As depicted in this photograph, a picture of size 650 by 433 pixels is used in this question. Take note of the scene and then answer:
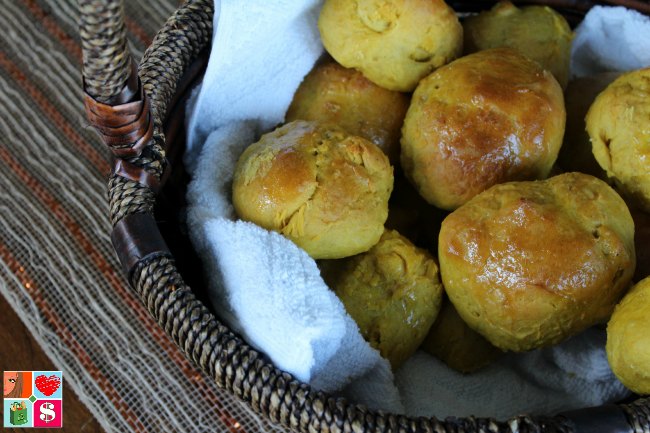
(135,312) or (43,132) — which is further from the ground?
(43,132)

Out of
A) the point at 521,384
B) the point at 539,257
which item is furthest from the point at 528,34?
the point at 521,384

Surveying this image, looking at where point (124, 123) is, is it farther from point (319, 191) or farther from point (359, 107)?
point (359, 107)

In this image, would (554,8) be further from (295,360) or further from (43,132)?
(43,132)

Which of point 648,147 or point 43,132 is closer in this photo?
point 648,147

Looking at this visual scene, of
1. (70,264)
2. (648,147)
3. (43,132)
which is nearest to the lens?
(648,147)

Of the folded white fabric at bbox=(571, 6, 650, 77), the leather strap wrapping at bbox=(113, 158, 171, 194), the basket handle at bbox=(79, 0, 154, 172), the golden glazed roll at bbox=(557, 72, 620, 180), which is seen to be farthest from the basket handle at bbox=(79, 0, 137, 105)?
the folded white fabric at bbox=(571, 6, 650, 77)

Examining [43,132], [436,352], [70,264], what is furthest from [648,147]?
[43,132]

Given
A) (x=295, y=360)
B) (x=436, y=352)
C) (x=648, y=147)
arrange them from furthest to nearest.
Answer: (x=436, y=352), (x=648, y=147), (x=295, y=360)
